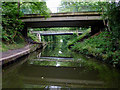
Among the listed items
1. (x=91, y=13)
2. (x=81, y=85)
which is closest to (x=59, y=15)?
(x=91, y=13)

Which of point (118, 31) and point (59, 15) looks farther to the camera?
point (59, 15)

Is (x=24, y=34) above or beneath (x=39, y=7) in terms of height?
beneath

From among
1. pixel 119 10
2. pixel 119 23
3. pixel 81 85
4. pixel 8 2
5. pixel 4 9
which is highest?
pixel 8 2

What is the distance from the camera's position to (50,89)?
259cm

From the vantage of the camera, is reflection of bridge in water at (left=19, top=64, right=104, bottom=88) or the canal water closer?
the canal water

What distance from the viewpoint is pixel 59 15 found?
11867mm

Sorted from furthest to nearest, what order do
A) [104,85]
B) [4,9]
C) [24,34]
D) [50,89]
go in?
1. [24,34]
2. [4,9]
3. [104,85]
4. [50,89]

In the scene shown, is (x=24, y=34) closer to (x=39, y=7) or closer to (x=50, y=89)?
(x=39, y=7)

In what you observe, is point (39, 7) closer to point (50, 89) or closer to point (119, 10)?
Result: point (119, 10)

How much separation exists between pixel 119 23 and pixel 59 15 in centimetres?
801

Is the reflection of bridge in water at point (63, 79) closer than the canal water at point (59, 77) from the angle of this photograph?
No

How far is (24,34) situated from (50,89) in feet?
44.1

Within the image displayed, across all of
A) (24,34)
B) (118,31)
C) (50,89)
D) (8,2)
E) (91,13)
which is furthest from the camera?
(24,34)

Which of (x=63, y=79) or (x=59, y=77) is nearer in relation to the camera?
(x=63, y=79)
